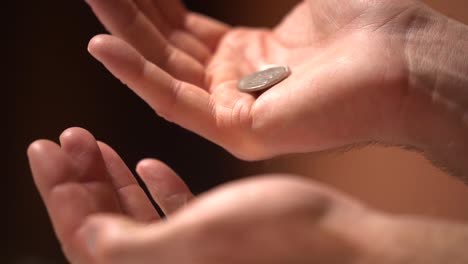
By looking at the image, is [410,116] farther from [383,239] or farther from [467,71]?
[383,239]

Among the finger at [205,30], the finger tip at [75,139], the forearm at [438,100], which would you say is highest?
the finger tip at [75,139]

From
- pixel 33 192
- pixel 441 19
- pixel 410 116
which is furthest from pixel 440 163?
pixel 33 192

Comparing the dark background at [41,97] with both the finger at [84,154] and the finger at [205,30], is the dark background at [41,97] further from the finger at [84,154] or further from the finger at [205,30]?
the finger at [84,154]

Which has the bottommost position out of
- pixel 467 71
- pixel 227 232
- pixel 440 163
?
pixel 440 163

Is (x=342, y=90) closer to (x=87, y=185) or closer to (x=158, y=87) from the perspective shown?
(x=158, y=87)

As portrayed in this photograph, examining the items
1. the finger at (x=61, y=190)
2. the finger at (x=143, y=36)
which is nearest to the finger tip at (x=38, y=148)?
the finger at (x=61, y=190)

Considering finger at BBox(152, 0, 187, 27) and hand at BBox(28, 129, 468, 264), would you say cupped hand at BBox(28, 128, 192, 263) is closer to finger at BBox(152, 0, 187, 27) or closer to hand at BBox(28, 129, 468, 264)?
hand at BBox(28, 129, 468, 264)
